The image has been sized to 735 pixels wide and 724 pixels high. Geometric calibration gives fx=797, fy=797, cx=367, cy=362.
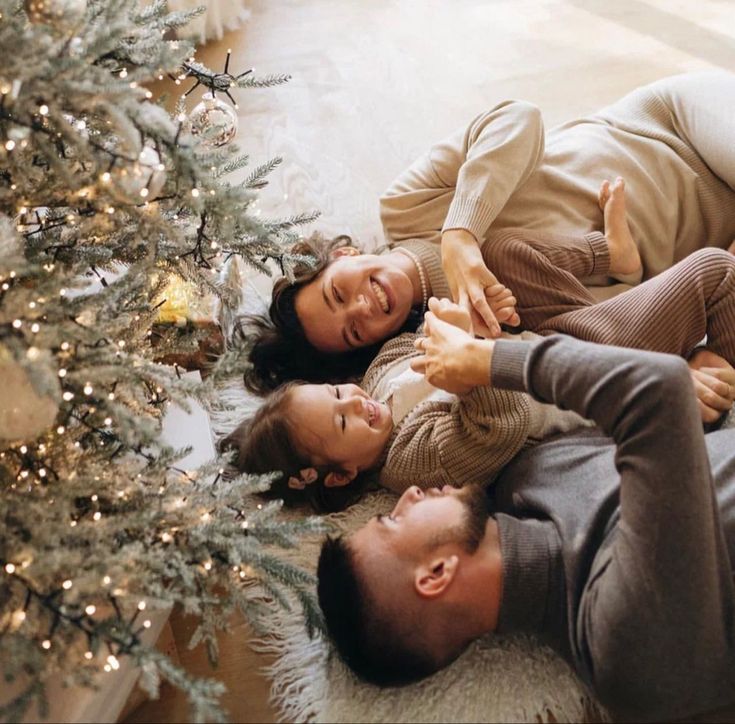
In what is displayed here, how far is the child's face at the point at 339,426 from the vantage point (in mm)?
1301

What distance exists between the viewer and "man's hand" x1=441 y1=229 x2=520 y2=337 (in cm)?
141

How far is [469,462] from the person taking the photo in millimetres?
1281

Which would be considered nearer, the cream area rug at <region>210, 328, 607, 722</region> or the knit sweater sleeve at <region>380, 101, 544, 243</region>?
the cream area rug at <region>210, 328, 607, 722</region>

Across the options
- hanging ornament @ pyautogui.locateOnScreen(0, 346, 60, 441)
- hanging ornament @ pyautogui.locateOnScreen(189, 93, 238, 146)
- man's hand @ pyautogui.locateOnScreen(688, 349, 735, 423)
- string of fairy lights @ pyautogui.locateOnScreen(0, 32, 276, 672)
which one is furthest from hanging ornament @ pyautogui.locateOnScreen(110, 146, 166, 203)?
man's hand @ pyautogui.locateOnScreen(688, 349, 735, 423)

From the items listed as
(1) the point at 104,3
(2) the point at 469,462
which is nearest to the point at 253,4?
(1) the point at 104,3

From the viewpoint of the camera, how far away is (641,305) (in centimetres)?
134

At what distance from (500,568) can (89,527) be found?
535 mm

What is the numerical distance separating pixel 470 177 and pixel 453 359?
1.67 feet

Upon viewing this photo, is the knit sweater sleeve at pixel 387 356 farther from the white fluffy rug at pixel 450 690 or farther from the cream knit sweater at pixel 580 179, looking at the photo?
the white fluffy rug at pixel 450 690

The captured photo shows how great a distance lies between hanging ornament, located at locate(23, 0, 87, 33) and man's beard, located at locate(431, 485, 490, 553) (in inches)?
30.7

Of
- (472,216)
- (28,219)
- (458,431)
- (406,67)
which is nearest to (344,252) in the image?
(472,216)

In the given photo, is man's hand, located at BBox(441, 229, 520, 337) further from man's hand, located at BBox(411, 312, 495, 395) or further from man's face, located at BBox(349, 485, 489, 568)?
man's face, located at BBox(349, 485, 489, 568)

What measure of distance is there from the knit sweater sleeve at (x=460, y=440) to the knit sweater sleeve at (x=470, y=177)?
1.29ft

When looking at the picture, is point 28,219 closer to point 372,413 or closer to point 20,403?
point 20,403
